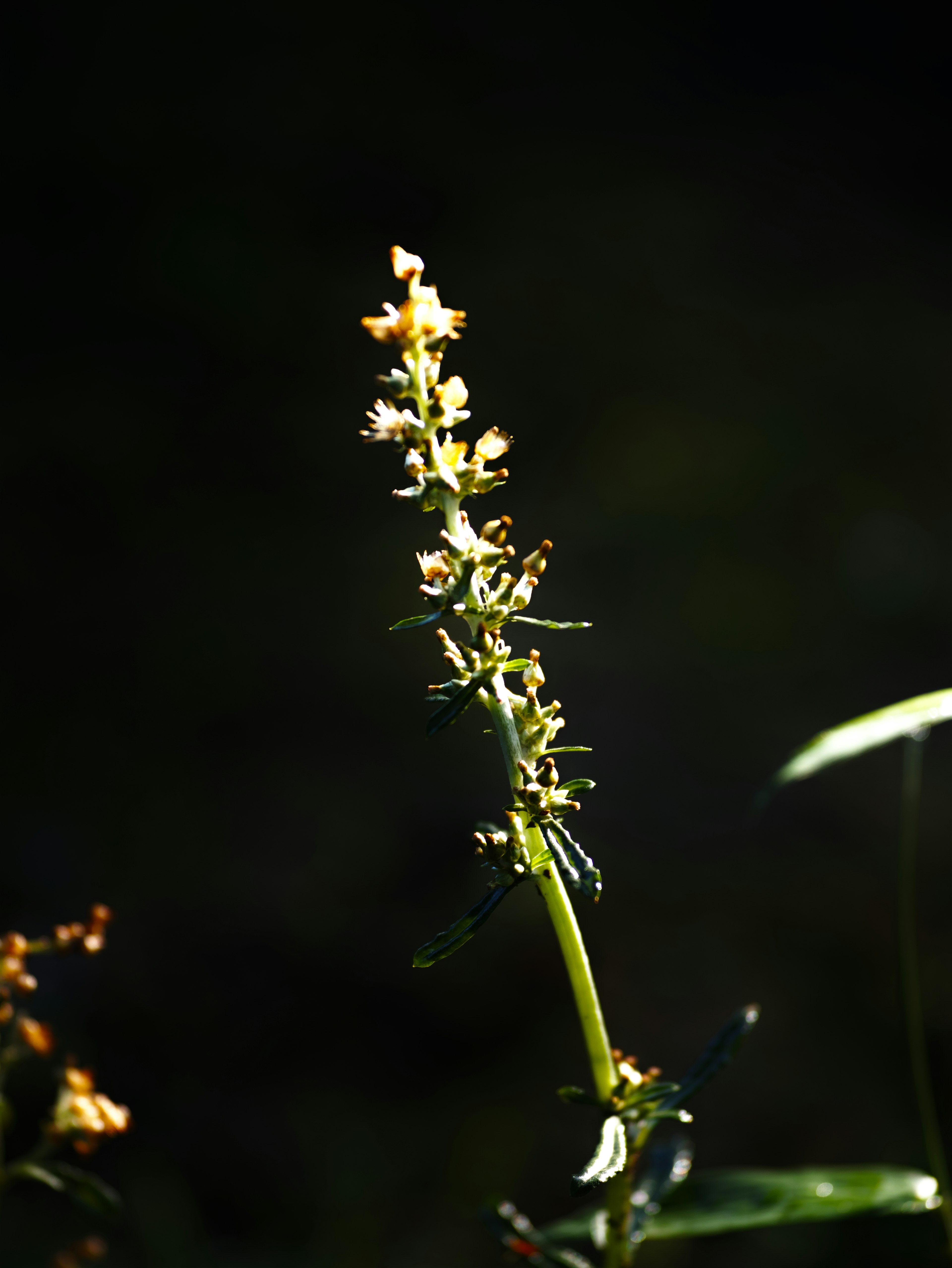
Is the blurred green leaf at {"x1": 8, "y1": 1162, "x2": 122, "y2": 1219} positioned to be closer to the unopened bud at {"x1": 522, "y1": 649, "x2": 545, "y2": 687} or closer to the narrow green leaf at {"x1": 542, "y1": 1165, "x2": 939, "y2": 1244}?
the narrow green leaf at {"x1": 542, "y1": 1165, "x2": 939, "y2": 1244}

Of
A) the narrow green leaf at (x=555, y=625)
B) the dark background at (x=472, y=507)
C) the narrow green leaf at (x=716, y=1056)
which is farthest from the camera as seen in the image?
the dark background at (x=472, y=507)

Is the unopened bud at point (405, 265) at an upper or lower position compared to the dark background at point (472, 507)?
lower

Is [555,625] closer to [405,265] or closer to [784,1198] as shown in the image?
[405,265]

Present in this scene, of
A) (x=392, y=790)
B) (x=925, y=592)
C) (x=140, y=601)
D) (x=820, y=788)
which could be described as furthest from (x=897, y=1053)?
(x=140, y=601)

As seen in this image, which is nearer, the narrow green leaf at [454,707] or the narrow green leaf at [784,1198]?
the narrow green leaf at [454,707]

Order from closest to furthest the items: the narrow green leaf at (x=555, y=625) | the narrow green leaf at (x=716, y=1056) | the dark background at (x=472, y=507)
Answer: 1. the narrow green leaf at (x=555, y=625)
2. the narrow green leaf at (x=716, y=1056)
3. the dark background at (x=472, y=507)

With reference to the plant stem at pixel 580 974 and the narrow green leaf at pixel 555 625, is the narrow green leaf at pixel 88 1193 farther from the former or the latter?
the narrow green leaf at pixel 555 625

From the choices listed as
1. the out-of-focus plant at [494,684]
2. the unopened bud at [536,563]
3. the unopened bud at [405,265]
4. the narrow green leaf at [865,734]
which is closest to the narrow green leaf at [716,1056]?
the out-of-focus plant at [494,684]

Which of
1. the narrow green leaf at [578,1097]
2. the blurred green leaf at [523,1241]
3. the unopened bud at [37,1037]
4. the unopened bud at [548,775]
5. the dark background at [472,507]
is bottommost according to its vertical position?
the blurred green leaf at [523,1241]
